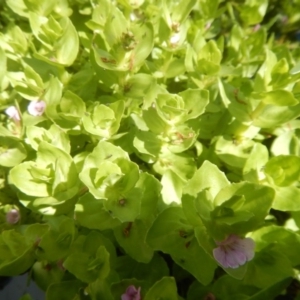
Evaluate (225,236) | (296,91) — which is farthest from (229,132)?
(225,236)

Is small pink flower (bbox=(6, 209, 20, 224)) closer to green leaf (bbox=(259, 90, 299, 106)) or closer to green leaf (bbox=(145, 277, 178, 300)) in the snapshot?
green leaf (bbox=(145, 277, 178, 300))

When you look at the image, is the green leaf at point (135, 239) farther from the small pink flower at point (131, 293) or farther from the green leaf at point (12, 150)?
the green leaf at point (12, 150)

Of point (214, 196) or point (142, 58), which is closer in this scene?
point (214, 196)

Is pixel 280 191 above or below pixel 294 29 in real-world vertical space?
below

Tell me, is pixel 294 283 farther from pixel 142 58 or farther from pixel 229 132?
pixel 142 58

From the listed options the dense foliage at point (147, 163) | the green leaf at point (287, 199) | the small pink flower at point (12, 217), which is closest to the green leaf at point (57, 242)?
the dense foliage at point (147, 163)

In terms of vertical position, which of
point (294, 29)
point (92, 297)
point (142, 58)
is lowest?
point (92, 297)

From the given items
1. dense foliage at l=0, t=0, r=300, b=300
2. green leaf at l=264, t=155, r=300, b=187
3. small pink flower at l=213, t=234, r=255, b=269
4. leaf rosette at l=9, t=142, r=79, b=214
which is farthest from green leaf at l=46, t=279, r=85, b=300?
green leaf at l=264, t=155, r=300, b=187

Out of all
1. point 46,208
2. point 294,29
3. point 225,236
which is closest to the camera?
point 225,236

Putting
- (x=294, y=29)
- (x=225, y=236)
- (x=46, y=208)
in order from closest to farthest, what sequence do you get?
(x=225, y=236) → (x=46, y=208) → (x=294, y=29)
